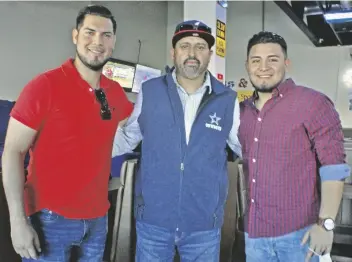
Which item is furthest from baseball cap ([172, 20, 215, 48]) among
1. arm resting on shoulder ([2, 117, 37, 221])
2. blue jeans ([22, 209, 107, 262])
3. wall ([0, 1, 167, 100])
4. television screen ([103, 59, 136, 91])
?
television screen ([103, 59, 136, 91])

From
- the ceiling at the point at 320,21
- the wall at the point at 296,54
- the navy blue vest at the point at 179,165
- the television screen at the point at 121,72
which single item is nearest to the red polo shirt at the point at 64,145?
the navy blue vest at the point at 179,165

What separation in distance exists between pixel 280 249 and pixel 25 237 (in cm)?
103

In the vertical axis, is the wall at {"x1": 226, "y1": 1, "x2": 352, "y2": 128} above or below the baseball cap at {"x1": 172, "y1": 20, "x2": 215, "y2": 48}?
above

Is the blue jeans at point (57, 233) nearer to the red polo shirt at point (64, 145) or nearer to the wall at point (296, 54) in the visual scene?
the red polo shirt at point (64, 145)

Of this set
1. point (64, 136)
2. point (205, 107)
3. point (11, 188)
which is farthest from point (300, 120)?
point (11, 188)

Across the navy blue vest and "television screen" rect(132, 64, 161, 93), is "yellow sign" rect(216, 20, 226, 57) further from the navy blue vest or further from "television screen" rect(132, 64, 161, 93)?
the navy blue vest

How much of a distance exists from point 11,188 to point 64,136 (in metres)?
0.27

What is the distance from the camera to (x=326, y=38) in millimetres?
7336

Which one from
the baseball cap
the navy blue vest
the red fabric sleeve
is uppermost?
the baseball cap

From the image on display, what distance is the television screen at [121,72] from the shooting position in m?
7.32

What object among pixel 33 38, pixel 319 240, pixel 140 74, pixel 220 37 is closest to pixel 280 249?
pixel 319 240

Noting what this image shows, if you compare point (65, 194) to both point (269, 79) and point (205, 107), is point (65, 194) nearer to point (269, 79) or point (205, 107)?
point (205, 107)

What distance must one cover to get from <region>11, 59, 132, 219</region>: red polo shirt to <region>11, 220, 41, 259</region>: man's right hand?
113 mm

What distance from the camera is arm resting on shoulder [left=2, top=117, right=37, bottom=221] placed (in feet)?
4.75
